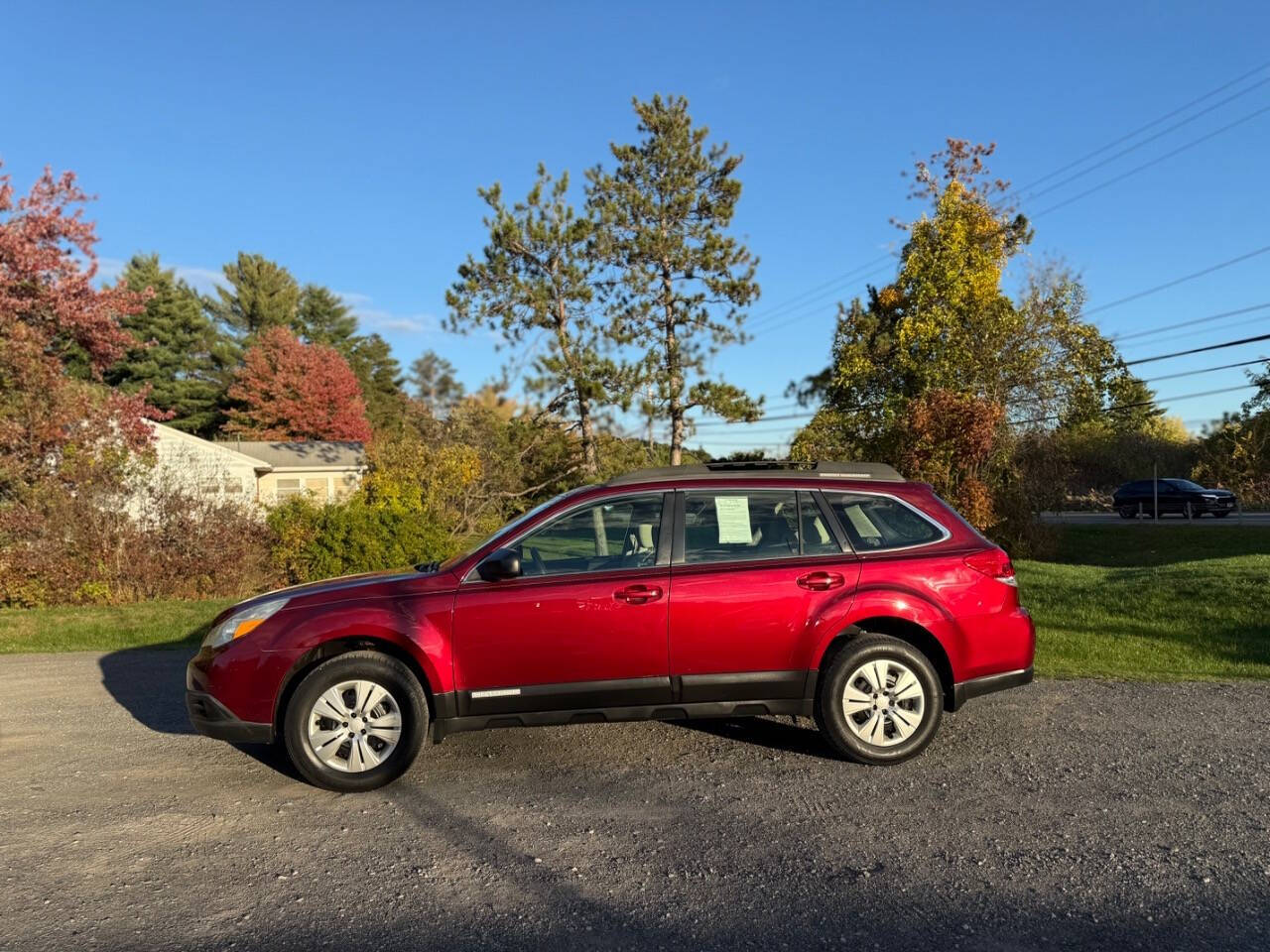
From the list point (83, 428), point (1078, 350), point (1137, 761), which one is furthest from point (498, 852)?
point (1078, 350)

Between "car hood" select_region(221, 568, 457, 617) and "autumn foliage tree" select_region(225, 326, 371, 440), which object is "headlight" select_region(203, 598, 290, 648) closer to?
"car hood" select_region(221, 568, 457, 617)

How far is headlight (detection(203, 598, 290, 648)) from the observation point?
199 inches

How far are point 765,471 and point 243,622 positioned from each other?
3243 millimetres

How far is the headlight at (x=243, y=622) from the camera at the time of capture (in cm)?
505

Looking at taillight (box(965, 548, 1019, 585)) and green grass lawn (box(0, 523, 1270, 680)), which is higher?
taillight (box(965, 548, 1019, 585))

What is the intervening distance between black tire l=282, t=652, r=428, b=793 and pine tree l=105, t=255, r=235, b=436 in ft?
162

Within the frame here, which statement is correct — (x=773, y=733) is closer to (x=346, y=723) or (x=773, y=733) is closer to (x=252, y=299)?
(x=346, y=723)

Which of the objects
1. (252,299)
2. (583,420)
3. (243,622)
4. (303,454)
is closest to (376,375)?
(252,299)

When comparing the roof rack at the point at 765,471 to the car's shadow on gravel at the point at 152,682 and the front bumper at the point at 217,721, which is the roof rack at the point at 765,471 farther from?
the car's shadow on gravel at the point at 152,682

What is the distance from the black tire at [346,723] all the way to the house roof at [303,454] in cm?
3289

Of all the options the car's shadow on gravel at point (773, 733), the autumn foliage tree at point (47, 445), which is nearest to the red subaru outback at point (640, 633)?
the car's shadow on gravel at point (773, 733)

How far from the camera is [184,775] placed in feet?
17.2

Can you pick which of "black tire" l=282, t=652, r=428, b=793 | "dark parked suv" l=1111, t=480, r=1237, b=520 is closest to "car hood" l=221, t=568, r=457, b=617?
"black tire" l=282, t=652, r=428, b=793

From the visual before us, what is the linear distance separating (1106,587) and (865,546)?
26.0ft
